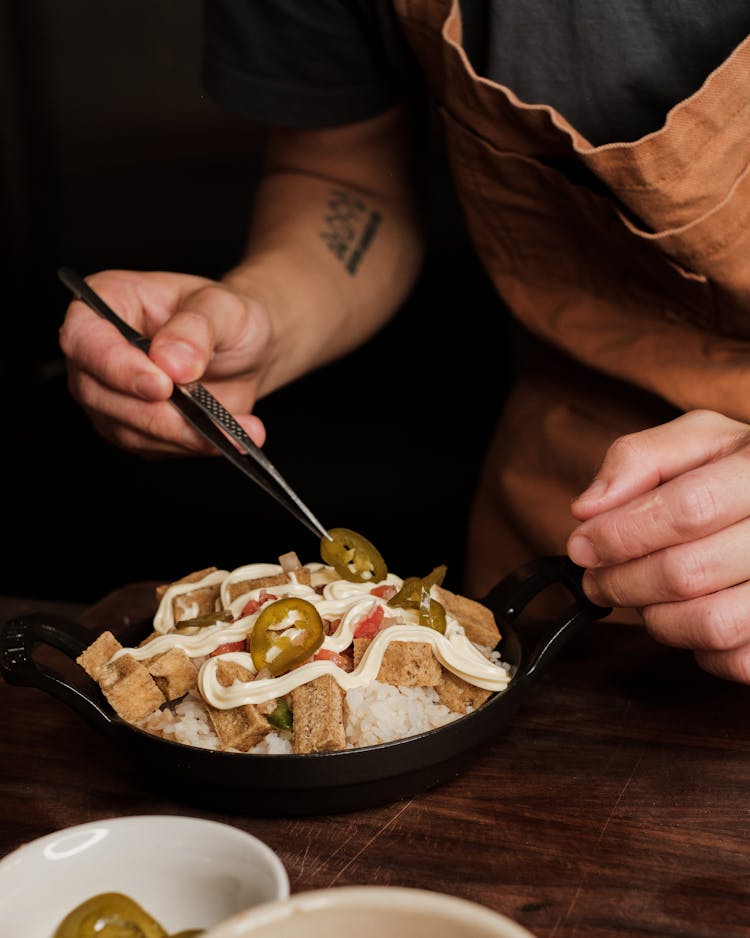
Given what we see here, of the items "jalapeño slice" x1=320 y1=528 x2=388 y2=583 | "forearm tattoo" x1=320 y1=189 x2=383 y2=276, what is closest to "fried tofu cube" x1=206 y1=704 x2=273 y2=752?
"jalapeño slice" x1=320 y1=528 x2=388 y2=583

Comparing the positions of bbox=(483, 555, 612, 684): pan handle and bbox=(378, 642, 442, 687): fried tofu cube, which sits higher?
bbox=(378, 642, 442, 687): fried tofu cube

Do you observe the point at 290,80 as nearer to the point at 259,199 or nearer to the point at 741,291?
the point at 259,199

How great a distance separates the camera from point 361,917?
0.57 metres

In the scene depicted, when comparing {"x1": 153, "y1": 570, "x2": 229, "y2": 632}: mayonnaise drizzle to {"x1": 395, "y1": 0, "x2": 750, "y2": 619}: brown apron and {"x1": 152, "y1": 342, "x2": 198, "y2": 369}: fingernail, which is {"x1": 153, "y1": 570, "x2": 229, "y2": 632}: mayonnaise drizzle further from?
{"x1": 395, "y1": 0, "x2": 750, "y2": 619}: brown apron

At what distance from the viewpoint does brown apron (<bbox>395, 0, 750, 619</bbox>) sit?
1.28m

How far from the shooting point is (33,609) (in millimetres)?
1463

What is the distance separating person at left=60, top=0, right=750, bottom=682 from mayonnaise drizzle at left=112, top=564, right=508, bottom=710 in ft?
0.53

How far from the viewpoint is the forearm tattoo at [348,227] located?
1.80 m

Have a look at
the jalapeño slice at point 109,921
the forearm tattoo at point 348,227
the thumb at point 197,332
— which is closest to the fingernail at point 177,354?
the thumb at point 197,332

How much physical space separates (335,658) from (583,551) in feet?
0.85

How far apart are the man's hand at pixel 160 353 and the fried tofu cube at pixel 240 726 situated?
0.44 meters

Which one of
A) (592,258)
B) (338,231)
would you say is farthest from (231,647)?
(338,231)

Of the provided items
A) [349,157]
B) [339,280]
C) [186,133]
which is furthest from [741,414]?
[186,133]

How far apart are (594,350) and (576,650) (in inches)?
17.1
